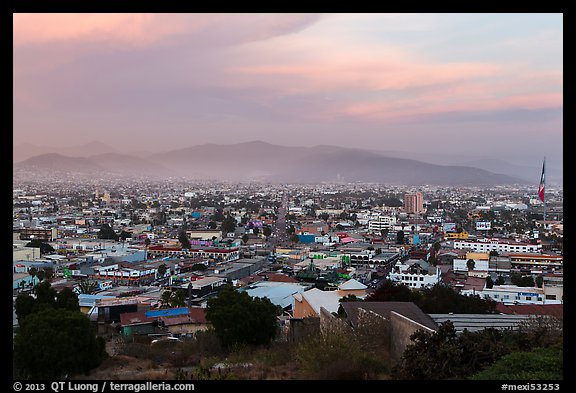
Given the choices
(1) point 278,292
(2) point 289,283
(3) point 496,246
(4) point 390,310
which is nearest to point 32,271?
(2) point 289,283

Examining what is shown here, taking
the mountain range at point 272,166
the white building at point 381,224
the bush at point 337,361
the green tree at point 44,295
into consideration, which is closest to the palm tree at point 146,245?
the white building at point 381,224

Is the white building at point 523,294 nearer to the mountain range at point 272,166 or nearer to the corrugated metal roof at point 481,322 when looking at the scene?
the corrugated metal roof at point 481,322

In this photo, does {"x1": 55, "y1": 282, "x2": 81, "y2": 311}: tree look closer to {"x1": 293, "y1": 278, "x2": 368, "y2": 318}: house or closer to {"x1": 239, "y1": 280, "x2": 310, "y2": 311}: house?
{"x1": 293, "y1": 278, "x2": 368, "y2": 318}: house

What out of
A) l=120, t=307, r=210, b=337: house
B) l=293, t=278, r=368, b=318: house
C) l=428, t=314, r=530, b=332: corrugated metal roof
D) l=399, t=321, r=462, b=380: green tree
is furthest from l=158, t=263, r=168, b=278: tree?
l=399, t=321, r=462, b=380: green tree

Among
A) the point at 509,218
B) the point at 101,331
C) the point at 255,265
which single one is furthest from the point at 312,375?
the point at 509,218

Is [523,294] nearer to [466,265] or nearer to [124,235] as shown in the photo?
[466,265]

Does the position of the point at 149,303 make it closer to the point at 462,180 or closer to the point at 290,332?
the point at 290,332
